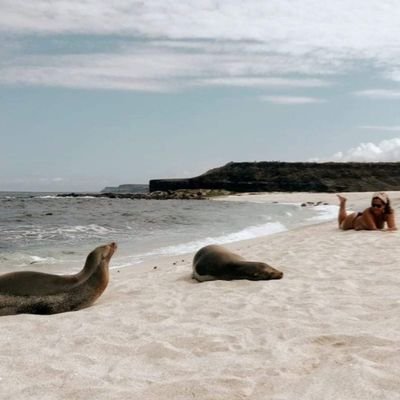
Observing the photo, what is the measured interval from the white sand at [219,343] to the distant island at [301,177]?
78.2m

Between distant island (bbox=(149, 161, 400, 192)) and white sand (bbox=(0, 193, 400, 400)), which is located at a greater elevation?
distant island (bbox=(149, 161, 400, 192))

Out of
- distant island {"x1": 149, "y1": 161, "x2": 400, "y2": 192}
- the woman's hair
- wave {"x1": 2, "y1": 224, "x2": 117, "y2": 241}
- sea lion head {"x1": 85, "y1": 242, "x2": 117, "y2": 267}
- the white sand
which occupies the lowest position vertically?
wave {"x1": 2, "y1": 224, "x2": 117, "y2": 241}

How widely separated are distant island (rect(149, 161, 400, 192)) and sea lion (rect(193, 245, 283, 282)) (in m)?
76.7

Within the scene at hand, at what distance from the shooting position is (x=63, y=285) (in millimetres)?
6199

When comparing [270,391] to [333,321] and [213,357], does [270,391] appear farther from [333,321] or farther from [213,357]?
[333,321]

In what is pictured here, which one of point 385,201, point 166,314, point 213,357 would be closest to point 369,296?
point 166,314

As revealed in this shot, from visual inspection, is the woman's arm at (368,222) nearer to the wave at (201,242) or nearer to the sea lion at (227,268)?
the wave at (201,242)

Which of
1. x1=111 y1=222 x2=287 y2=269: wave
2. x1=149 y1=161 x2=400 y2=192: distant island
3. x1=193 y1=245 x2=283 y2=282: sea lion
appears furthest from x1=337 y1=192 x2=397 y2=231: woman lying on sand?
x1=149 y1=161 x2=400 y2=192: distant island

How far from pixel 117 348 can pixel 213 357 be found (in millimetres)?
824

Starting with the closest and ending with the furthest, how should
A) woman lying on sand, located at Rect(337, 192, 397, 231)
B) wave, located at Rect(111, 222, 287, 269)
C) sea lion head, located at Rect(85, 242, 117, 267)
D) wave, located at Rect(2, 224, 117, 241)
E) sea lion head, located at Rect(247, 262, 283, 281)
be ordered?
sea lion head, located at Rect(85, 242, 117, 267) → sea lion head, located at Rect(247, 262, 283, 281) → wave, located at Rect(111, 222, 287, 269) → woman lying on sand, located at Rect(337, 192, 397, 231) → wave, located at Rect(2, 224, 117, 241)

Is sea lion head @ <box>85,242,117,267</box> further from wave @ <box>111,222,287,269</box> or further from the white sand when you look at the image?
wave @ <box>111,222,287,269</box>

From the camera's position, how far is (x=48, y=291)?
600 cm

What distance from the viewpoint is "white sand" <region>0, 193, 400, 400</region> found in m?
3.36

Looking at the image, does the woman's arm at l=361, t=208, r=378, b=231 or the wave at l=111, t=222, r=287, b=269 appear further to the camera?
the woman's arm at l=361, t=208, r=378, b=231
